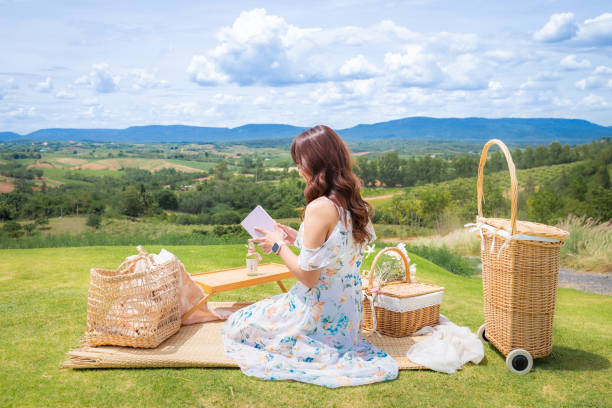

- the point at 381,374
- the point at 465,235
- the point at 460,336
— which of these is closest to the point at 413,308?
the point at 460,336

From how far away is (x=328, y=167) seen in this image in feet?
10.2

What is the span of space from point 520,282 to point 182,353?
8.37 ft

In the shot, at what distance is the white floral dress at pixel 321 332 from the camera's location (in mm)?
3152

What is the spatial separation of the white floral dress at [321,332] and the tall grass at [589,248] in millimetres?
8158

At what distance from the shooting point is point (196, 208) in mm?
23312

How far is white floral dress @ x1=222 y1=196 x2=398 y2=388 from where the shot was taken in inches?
124

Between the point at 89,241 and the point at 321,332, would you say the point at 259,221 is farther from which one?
the point at 89,241

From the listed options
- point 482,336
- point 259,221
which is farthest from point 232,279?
point 482,336

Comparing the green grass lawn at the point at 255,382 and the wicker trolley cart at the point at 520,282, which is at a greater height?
the wicker trolley cart at the point at 520,282

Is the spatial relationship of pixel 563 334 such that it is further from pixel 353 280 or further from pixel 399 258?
pixel 353 280

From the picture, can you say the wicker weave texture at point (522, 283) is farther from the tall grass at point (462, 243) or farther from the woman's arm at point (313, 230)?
the tall grass at point (462, 243)

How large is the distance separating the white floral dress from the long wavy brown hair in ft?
0.34

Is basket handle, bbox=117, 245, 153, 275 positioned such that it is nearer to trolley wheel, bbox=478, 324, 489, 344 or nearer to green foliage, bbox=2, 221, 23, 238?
trolley wheel, bbox=478, 324, 489, 344

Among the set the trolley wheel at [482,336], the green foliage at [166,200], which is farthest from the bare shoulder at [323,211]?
the green foliage at [166,200]
